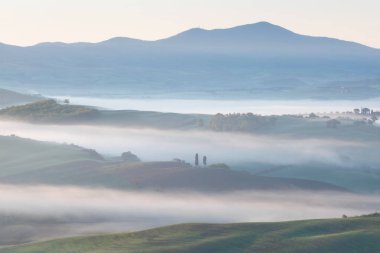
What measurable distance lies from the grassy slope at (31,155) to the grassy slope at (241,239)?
246ft

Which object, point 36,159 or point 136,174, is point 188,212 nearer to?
point 136,174

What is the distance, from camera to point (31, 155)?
552 feet

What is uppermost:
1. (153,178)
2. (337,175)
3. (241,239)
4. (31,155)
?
(31,155)

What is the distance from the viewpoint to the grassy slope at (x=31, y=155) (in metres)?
155

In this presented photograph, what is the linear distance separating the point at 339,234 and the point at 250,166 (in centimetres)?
11050

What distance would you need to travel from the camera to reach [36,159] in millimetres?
162750

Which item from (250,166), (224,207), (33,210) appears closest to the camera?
(33,210)

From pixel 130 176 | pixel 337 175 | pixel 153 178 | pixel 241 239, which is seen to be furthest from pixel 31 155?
pixel 241 239

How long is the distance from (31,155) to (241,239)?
9821cm

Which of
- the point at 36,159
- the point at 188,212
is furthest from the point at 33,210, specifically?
the point at 36,159

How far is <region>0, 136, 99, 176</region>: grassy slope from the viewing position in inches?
6093

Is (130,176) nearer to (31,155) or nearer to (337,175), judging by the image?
(31,155)

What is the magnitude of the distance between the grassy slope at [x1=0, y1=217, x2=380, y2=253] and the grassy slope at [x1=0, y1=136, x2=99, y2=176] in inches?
2952

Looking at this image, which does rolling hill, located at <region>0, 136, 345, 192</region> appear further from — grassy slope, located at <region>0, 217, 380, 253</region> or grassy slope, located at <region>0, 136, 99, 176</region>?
grassy slope, located at <region>0, 217, 380, 253</region>
